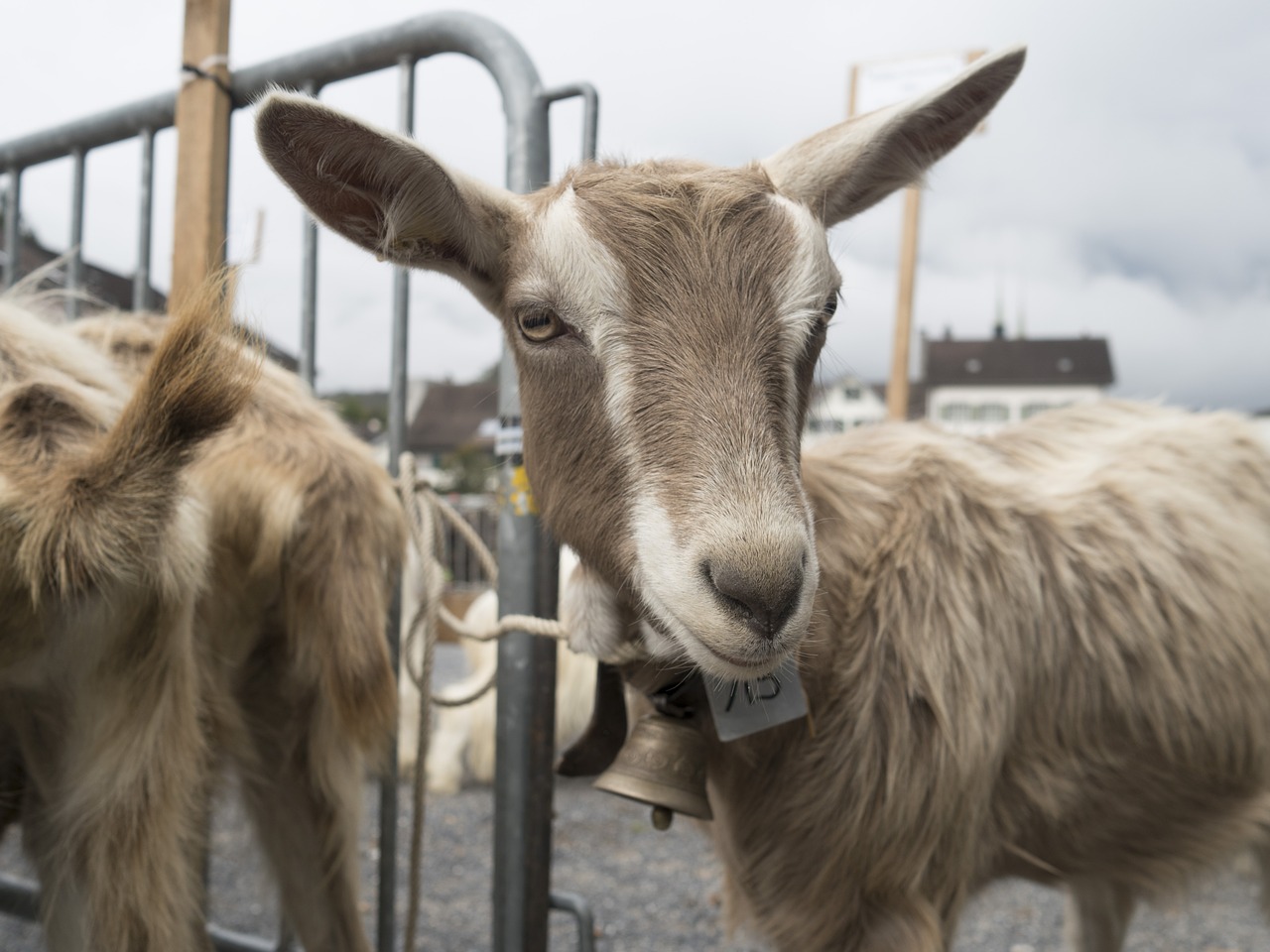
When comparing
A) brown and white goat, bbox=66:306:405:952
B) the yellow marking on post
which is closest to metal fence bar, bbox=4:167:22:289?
brown and white goat, bbox=66:306:405:952

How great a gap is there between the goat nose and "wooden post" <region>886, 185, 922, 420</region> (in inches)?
174

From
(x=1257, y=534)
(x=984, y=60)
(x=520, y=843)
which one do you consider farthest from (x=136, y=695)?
(x=1257, y=534)

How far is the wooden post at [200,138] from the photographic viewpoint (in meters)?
2.94

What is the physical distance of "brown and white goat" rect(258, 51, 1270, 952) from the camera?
63.8 inches

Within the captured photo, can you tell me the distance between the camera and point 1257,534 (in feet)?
9.30

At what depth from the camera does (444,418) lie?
4900 cm

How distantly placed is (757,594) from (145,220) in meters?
2.99

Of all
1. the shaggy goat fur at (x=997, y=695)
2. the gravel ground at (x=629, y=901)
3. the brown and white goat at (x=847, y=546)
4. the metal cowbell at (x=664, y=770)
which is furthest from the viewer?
the gravel ground at (x=629, y=901)

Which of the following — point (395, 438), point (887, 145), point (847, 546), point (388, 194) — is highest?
point (887, 145)

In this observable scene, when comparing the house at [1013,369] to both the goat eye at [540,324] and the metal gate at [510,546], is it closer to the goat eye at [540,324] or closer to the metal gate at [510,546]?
the metal gate at [510,546]

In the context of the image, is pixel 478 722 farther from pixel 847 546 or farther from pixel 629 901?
pixel 847 546

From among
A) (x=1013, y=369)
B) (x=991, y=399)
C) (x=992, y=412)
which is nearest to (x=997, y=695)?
(x=992, y=412)

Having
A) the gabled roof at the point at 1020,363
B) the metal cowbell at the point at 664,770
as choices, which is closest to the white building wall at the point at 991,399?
the gabled roof at the point at 1020,363

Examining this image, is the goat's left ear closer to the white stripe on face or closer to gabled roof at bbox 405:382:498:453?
the white stripe on face
